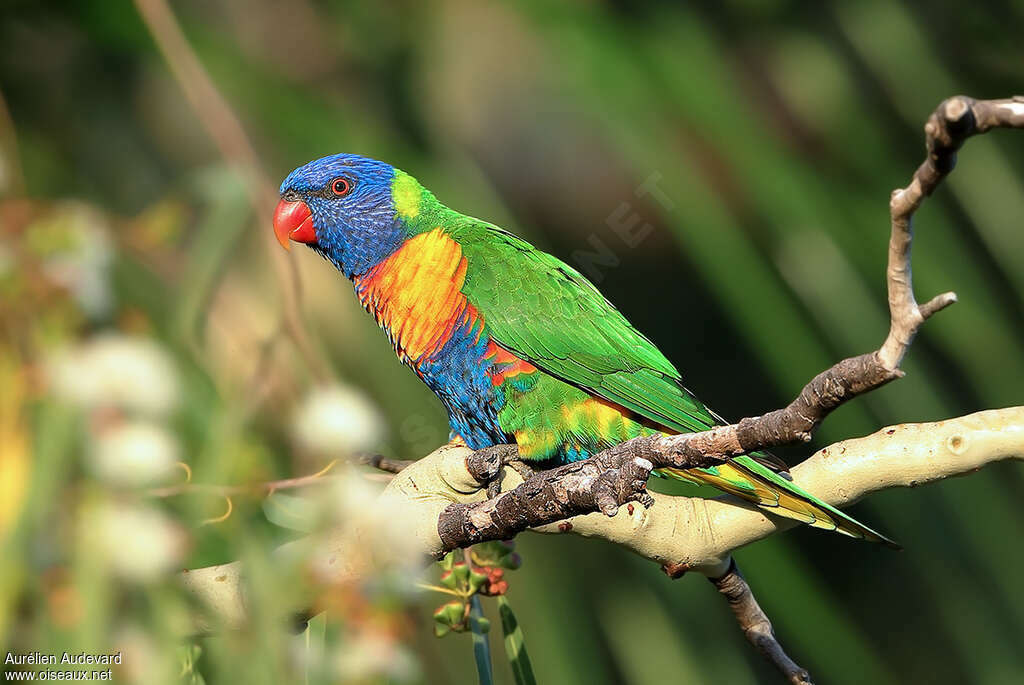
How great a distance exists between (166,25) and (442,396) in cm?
104

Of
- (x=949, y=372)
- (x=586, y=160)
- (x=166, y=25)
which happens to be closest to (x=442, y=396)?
(x=166, y=25)

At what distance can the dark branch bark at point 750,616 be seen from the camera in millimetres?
1538

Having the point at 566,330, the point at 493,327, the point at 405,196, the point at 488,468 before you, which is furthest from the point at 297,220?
the point at 488,468

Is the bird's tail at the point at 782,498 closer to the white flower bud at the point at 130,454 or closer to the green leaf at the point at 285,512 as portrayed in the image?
the green leaf at the point at 285,512

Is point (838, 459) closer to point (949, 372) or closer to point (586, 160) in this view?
point (949, 372)

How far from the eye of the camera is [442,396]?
2.05 m

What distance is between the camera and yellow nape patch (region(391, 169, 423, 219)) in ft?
7.14

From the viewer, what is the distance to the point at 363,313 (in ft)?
7.76

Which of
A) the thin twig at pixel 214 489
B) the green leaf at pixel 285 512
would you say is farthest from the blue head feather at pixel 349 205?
the thin twig at pixel 214 489

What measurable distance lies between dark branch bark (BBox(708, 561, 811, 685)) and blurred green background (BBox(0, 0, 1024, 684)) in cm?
3

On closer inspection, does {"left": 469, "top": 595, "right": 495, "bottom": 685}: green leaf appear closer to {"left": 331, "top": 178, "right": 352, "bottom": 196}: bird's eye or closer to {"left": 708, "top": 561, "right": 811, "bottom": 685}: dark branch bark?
{"left": 708, "top": 561, "right": 811, "bottom": 685}: dark branch bark

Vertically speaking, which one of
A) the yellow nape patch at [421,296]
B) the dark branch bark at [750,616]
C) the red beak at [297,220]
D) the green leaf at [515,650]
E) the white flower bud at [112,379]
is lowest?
the dark branch bark at [750,616]

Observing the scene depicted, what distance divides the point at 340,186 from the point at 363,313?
0.34 metres

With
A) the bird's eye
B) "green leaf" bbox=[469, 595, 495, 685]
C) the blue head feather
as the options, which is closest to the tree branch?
"green leaf" bbox=[469, 595, 495, 685]
